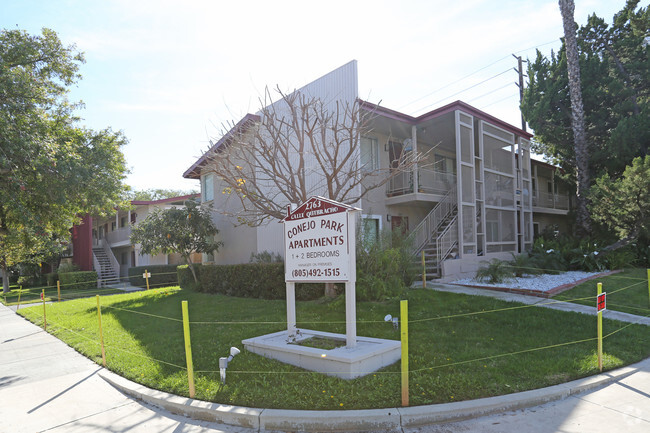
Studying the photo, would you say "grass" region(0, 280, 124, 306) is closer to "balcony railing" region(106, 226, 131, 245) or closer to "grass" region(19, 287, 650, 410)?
"balcony railing" region(106, 226, 131, 245)

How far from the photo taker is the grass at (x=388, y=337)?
15.9ft

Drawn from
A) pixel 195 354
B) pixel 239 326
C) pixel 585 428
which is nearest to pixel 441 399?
pixel 585 428

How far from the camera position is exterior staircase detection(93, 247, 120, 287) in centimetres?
2638

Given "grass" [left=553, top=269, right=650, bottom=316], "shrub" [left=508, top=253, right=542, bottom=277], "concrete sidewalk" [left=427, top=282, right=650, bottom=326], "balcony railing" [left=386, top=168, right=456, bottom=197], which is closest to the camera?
"concrete sidewalk" [left=427, top=282, right=650, bottom=326]

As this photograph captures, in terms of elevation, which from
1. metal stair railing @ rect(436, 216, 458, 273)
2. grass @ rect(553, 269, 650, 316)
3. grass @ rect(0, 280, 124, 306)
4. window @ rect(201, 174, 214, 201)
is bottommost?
grass @ rect(0, 280, 124, 306)

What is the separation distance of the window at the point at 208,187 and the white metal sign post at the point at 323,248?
45.3ft

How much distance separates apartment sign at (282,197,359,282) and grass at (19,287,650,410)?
1.36 meters

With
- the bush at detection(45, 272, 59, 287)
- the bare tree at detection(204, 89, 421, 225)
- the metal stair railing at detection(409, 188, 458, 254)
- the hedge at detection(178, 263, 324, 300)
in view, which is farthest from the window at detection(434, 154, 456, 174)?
the bush at detection(45, 272, 59, 287)

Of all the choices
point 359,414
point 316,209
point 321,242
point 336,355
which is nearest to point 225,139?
point 316,209

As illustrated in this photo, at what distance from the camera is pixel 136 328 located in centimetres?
934

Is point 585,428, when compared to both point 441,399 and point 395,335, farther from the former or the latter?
point 395,335

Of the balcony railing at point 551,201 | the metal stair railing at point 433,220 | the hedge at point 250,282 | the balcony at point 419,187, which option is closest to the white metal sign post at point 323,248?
the hedge at point 250,282

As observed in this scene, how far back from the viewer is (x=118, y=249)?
1275 inches

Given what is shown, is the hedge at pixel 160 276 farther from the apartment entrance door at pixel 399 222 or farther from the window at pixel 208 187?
the apartment entrance door at pixel 399 222
